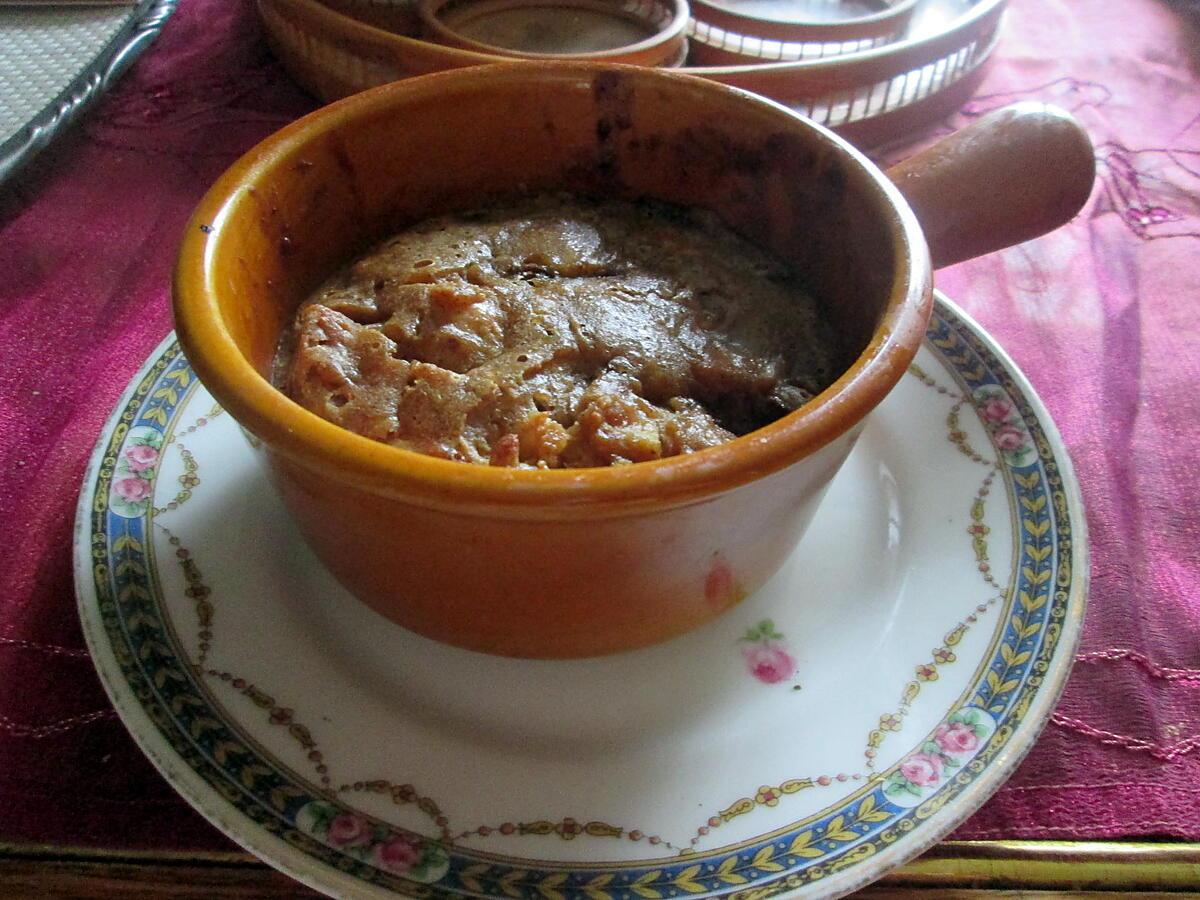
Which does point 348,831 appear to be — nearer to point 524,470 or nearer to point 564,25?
point 524,470

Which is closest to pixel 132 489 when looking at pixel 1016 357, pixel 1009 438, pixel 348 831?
pixel 348 831

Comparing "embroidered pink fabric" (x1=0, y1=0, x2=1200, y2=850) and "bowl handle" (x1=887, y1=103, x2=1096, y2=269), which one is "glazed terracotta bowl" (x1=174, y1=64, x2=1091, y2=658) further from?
"embroidered pink fabric" (x1=0, y1=0, x2=1200, y2=850)

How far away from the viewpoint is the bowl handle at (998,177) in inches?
26.1

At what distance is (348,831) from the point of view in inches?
18.6

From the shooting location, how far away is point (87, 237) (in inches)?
40.8

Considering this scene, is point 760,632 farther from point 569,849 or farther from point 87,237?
point 87,237

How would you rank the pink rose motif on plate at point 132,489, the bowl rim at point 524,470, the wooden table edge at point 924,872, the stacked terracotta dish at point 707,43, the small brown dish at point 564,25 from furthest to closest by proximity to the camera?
the small brown dish at point 564,25, the stacked terracotta dish at point 707,43, the pink rose motif on plate at point 132,489, the wooden table edge at point 924,872, the bowl rim at point 524,470

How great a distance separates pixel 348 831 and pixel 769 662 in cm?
28

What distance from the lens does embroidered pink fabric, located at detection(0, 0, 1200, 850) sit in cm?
59

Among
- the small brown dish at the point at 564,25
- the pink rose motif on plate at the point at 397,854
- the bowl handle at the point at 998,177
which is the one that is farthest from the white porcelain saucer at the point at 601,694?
the small brown dish at the point at 564,25

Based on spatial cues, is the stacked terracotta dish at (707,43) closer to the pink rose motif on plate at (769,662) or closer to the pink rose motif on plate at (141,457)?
the pink rose motif on plate at (141,457)

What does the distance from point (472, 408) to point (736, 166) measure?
0.31 m

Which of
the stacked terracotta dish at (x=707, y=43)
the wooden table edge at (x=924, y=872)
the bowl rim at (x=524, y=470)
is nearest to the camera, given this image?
the bowl rim at (x=524, y=470)

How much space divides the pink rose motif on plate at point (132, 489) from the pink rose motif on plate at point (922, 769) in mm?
542
